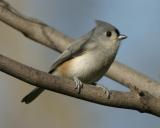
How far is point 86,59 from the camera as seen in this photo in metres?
3.27

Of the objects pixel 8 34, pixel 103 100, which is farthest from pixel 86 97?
pixel 8 34

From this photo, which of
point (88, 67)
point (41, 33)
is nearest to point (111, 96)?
point (88, 67)

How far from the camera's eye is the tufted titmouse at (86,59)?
326 cm

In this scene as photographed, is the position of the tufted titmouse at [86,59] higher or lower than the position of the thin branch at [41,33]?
lower

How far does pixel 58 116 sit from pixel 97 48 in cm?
168

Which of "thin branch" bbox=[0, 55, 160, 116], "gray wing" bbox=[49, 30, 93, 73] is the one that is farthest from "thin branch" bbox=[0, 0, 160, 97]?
"thin branch" bbox=[0, 55, 160, 116]

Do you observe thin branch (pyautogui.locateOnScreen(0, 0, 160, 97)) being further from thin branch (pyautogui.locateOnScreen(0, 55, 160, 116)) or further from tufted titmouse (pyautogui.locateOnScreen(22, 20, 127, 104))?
thin branch (pyautogui.locateOnScreen(0, 55, 160, 116))

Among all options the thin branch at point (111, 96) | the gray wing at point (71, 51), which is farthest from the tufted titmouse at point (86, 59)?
the thin branch at point (111, 96)

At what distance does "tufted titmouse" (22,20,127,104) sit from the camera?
3256mm

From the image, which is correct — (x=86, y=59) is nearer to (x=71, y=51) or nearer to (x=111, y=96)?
(x=71, y=51)

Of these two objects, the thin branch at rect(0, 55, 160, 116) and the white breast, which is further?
the white breast

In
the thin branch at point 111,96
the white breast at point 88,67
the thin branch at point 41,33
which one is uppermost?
the thin branch at point 111,96

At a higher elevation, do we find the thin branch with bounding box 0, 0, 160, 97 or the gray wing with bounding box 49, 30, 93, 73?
the thin branch with bounding box 0, 0, 160, 97

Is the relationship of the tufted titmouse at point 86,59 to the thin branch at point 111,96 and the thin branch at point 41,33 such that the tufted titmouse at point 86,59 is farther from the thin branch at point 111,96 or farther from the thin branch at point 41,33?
the thin branch at point 111,96
